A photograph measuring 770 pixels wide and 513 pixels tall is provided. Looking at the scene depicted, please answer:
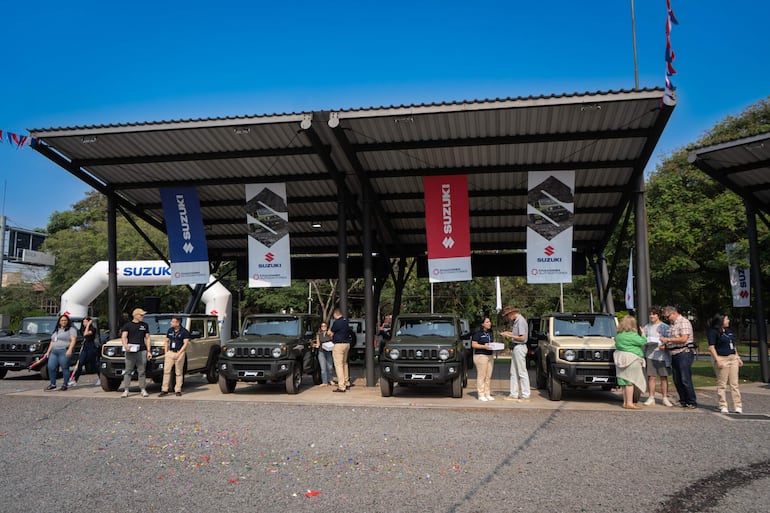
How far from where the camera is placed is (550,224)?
14938 mm

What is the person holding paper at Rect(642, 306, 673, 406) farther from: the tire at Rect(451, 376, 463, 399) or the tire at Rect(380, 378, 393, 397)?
the tire at Rect(380, 378, 393, 397)

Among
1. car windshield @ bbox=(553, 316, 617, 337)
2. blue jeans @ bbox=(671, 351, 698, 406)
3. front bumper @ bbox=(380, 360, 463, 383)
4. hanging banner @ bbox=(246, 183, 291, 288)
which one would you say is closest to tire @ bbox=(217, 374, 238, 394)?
hanging banner @ bbox=(246, 183, 291, 288)

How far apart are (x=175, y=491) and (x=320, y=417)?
4883 millimetres

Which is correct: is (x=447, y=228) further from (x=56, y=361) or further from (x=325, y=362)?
(x=56, y=361)

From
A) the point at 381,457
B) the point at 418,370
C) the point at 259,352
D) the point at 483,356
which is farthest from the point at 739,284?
the point at 381,457

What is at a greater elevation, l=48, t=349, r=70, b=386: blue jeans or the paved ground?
l=48, t=349, r=70, b=386: blue jeans

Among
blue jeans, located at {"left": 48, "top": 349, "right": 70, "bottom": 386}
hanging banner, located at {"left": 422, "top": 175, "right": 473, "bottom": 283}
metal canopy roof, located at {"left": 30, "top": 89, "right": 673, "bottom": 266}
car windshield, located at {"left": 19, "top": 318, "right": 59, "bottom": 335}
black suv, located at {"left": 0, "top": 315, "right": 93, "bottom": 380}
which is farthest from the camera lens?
car windshield, located at {"left": 19, "top": 318, "right": 59, "bottom": 335}

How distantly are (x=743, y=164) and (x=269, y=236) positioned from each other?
477 inches

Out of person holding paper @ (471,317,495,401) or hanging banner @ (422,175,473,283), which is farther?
hanging banner @ (422,175,473,283)

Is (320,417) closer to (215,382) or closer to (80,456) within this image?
(80,456)

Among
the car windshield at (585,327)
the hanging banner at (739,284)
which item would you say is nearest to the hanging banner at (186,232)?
the car windshield at (585,327)

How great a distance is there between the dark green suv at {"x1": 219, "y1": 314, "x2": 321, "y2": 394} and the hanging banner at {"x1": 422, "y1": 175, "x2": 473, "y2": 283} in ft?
12.6

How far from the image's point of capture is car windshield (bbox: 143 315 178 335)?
15055 mm

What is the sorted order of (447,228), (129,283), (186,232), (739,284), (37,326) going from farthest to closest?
(129,283)
(739,284)
(37,326)
(186,232)
(447,228)
